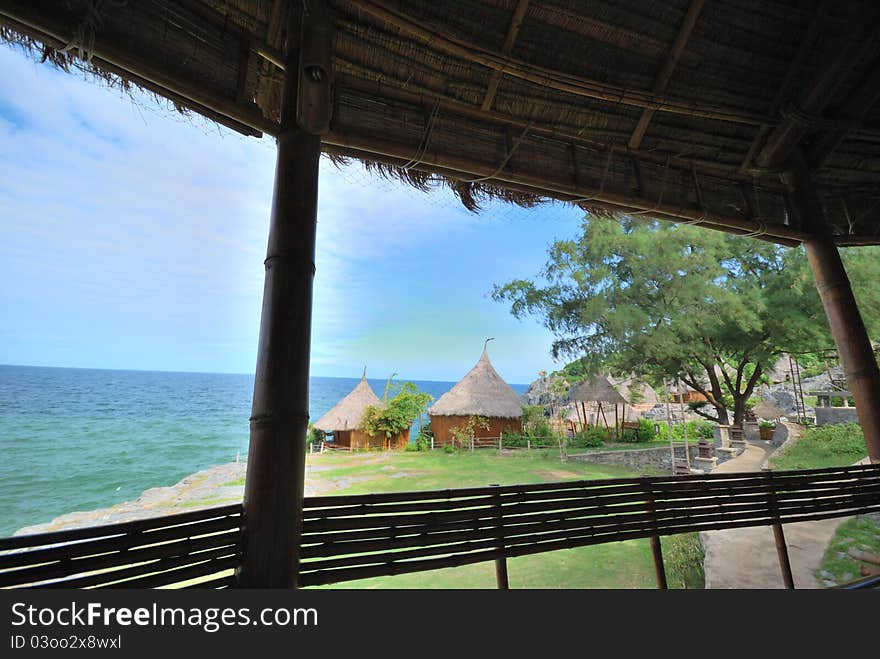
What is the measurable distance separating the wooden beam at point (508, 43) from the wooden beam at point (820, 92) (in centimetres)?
182

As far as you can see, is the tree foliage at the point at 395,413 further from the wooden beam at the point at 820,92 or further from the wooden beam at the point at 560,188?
the wooden beam at the point at 820,92

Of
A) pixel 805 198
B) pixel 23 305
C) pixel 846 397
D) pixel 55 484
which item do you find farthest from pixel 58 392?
pixel 846 397

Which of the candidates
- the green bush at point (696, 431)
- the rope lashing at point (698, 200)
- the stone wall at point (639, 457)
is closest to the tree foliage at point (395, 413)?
the stone wall at point (639, 457)

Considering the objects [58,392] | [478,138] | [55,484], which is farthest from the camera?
[58,392]

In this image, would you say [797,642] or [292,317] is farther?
[292,317]

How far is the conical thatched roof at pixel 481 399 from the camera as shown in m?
12.9

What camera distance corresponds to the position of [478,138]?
6.64 feet

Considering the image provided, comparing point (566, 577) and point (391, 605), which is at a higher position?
point (391, 605)

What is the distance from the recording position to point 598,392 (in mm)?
12984

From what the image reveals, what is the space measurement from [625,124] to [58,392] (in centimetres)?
4739

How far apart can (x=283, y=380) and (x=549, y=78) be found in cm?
190

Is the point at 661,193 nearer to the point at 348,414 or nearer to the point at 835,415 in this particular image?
the point at 835,415

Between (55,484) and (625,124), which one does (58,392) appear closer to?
(55,484)

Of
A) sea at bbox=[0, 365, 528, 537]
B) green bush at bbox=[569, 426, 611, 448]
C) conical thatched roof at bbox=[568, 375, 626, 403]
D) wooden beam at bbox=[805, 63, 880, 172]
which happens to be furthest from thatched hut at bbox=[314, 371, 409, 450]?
wooden beam at bbox=[805, 63, 880, 172]
